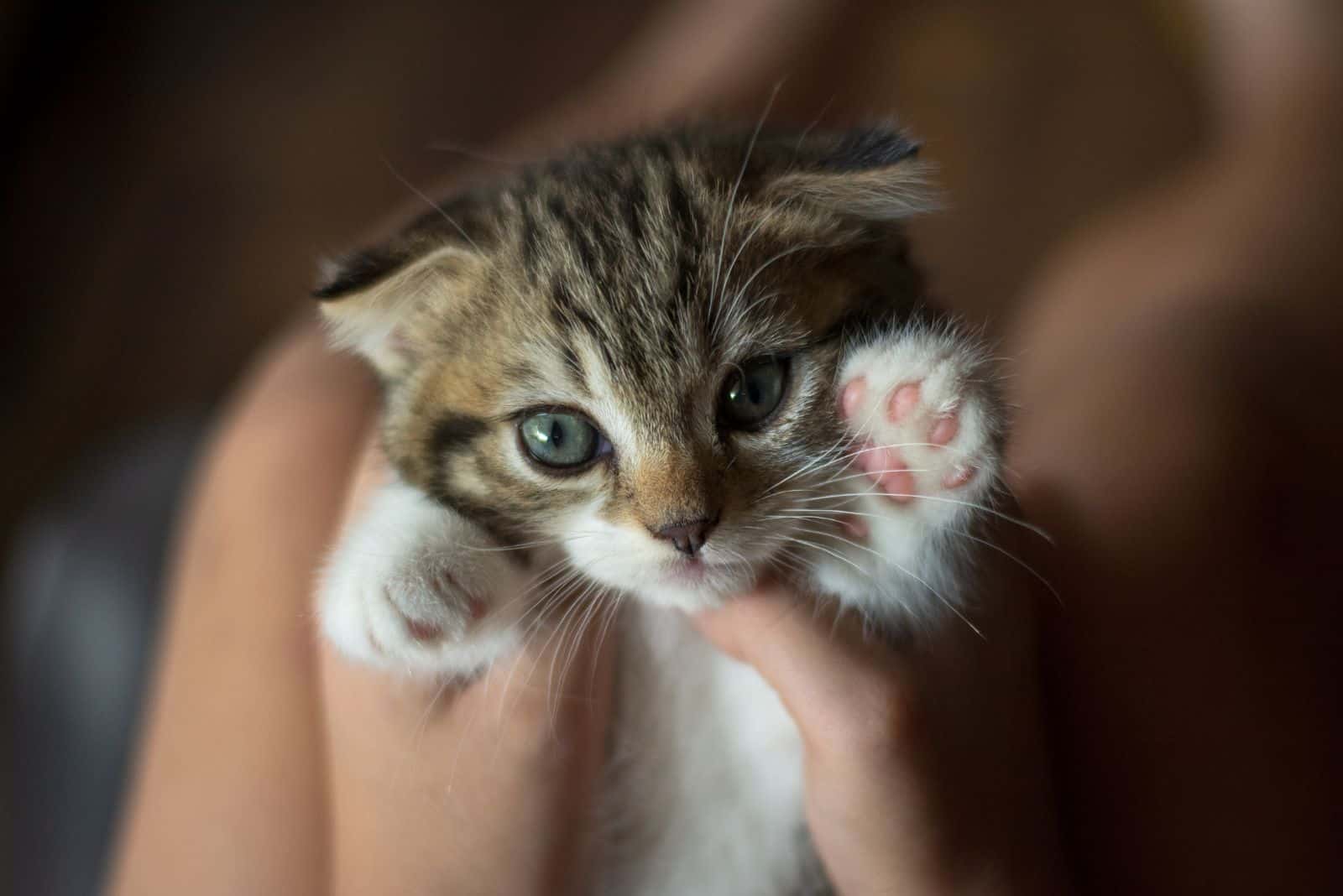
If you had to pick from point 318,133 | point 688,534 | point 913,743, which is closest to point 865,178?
point 688,534

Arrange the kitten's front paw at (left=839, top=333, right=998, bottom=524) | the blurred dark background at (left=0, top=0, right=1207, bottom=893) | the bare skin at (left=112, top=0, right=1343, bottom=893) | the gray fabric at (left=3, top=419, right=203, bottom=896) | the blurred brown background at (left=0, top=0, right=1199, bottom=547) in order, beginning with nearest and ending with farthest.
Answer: the kitten's front paw at (left=839, top=333, right=998, bottom=524), the bare skin at (left=112, top=0, right=1343, bottom=893), the gray fabric at (left=3, top=419, right=203, bottom=896), the blurred dark background at (left=0, top=0, right=1207, bottom=893), the blurred brown background at (left=0, top=0, right=1199, bottom=547)

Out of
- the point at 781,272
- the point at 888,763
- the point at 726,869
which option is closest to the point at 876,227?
the point at 781,272

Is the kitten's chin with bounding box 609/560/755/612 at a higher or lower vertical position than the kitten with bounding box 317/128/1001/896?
lower

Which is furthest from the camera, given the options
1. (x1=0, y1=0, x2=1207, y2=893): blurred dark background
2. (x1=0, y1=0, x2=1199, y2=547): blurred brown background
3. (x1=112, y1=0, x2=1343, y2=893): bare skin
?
(x1=0, y1=0, x2=1199, y2=547): blurred brown background

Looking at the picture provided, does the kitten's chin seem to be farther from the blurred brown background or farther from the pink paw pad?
the blurred brown background

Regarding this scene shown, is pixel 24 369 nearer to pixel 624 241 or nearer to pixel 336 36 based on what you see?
pixel 336 36

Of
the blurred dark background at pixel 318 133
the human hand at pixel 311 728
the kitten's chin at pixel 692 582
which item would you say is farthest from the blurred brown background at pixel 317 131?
the kitten's chin at pixel 692 582

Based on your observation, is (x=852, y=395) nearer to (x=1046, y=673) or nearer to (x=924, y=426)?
(x=924, y=426)

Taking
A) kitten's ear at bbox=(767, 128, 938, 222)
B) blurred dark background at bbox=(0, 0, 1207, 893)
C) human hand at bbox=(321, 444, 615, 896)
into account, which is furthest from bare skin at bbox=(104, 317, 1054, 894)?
blurred dark background at bbox=(0, 0, 1207, 893)
